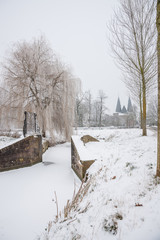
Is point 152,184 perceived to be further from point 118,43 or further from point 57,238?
point 118,43

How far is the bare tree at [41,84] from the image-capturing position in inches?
338

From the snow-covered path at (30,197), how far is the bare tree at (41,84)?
4.27 meters

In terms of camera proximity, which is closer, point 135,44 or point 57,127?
point 135,44

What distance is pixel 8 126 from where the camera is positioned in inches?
345

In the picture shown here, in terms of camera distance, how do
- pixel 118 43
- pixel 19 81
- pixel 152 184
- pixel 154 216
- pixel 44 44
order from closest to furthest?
pixel 154 216 < pixel 152 184 < pixel 118 43 < pixel 19 81 < pixel 44 44

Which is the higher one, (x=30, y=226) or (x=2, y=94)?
(x=2, y=94)

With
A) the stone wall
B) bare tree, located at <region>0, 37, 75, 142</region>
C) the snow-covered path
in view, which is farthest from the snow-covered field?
bare tree, located at <region>0, 37, 75, 142</region>

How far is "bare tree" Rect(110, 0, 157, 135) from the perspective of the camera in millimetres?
6215

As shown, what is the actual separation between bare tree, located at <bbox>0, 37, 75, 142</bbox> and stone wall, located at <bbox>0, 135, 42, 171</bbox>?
9.78 ft

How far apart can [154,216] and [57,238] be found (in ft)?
4.42

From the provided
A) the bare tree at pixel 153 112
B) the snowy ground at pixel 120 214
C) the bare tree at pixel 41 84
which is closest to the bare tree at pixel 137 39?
the bare tree at pixel 41 84

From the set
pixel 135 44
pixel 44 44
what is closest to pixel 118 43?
pixel 135 44

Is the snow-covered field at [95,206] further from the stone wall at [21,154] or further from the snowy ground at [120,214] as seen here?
the stone wall at [21,154]

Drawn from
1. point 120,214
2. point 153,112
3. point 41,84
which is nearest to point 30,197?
point 120,214
